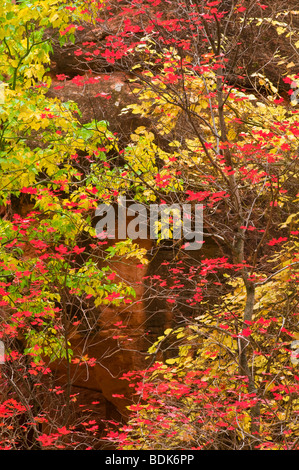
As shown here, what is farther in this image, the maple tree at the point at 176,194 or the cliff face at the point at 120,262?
the cliff face at the point at 120,262

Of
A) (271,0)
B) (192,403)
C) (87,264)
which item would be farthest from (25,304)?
(271,0)

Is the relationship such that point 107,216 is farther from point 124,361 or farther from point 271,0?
point 271,0

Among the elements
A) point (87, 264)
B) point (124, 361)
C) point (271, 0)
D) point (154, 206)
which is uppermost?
point (271, 0)

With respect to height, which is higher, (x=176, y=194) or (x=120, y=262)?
(x=176, y=194)

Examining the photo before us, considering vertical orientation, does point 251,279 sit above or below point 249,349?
above

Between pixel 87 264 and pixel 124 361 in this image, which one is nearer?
pixel 87 264

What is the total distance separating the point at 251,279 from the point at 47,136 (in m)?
3.78

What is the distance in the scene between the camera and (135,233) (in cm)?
1059

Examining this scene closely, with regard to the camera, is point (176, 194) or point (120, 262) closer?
point (176, 194)

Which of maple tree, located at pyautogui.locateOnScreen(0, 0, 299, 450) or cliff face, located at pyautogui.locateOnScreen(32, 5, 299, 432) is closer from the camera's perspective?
maple tree, located at pyautogui.locateOnScreen(0, 0, 299, 450)
